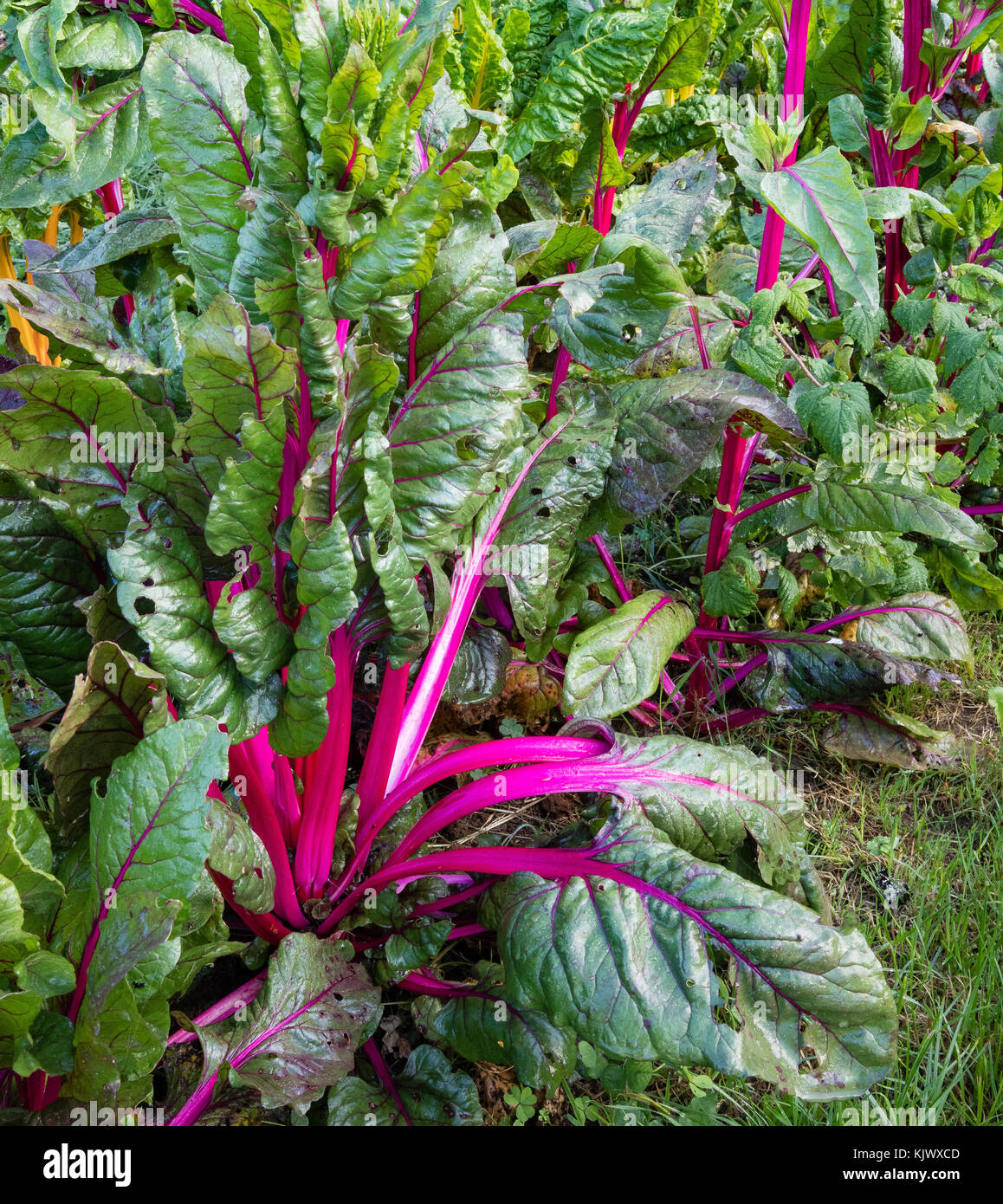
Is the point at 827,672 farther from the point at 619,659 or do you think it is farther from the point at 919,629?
the point at 619,659

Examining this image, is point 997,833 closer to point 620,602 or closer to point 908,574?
point 908,574

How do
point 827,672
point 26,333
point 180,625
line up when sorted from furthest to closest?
point 26,333 < point 827,672 < point 180,625

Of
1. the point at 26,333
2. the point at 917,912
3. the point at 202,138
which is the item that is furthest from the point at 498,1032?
the point at 26,333

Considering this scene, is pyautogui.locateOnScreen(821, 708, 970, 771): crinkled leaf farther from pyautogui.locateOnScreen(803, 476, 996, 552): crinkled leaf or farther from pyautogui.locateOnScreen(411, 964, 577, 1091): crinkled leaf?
pyautogui.locateOnScreen(411, 964, 577, 1091): crinkled leaf

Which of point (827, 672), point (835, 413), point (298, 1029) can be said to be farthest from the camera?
point (827, 672)

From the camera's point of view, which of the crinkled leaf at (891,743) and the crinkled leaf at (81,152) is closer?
the crinkled leaf at (81,152)

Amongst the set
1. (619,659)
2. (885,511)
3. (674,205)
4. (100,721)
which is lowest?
(619,659)

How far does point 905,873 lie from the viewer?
186 cm

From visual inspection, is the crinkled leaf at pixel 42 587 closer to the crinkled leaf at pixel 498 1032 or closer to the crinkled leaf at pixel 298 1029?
the crinkled leaf at pixel 298 1029

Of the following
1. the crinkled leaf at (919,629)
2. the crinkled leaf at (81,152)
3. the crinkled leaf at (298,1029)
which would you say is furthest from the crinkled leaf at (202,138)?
the crinkled leaf at (919,629)

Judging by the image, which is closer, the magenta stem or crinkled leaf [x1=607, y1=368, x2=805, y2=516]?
the magenta stem

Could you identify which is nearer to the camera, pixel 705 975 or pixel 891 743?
pixel 705 975

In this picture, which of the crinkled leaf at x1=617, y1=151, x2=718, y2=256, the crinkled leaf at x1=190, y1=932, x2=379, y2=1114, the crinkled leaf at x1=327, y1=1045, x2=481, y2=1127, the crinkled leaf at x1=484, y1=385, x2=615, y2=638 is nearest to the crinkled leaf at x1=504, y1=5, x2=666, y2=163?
the crinkled leaf at x1=617, y1=151, x2=718, y2=256
